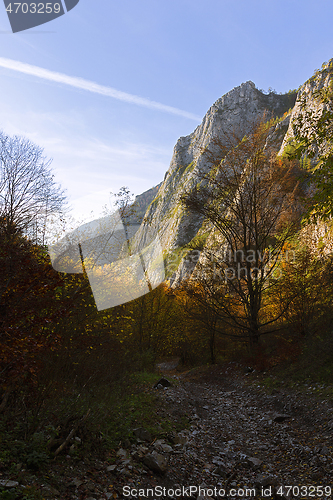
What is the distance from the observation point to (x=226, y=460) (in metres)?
5.30

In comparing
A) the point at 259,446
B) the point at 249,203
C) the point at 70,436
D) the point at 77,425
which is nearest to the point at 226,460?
the point at 259,446

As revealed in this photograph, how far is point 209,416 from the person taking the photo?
8312 mm

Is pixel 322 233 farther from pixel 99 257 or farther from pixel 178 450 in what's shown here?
pixel 178 450

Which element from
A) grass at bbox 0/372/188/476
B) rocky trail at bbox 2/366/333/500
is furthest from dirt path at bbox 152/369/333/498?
grass at bbox 0/372/188/476

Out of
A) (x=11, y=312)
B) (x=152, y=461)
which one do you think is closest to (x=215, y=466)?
(x=152, y=461)

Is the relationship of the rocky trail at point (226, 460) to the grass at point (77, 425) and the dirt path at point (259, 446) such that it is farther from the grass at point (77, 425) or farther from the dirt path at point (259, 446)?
the grass at point (77, 425)

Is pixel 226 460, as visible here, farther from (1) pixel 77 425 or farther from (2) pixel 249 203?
(2) pixel 249 203

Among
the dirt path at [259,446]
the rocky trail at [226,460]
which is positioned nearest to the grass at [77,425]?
the rocky trail at [226,460]

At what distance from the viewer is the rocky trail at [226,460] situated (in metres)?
3.92

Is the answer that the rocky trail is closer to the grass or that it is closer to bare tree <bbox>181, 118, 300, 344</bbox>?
the grass

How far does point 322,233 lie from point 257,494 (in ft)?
67.7

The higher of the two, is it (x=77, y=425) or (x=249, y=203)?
(x=249, y=203)

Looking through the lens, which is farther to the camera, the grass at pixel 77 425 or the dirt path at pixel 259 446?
the dirt path at pixel 259 446

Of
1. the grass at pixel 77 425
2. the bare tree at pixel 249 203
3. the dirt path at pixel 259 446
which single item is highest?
the bare tree at pixel 249 203
